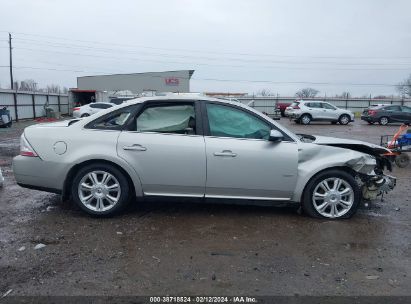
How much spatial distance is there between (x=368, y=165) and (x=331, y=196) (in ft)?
2.17

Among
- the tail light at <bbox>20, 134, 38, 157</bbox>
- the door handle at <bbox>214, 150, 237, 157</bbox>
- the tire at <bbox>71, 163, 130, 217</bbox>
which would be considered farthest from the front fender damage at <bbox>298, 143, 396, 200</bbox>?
the tail light at <bbox>20, 134, 38, 157</bbox>

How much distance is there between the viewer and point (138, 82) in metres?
48.6

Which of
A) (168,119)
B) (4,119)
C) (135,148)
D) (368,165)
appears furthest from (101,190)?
(4,119)

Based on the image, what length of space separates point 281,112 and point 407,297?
3527 cm

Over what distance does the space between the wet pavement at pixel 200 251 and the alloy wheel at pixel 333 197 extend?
0.51 ft

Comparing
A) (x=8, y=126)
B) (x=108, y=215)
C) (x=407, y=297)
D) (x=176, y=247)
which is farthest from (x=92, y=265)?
(x=8, y=126)

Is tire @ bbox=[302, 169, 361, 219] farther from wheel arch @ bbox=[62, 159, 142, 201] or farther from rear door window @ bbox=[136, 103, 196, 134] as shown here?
wheel arch @ bbox=[62, 159, 142, 201]

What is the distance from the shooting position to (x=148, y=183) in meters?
5.02

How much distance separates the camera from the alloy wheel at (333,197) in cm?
517

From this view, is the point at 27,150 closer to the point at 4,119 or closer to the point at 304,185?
the point at 304,185

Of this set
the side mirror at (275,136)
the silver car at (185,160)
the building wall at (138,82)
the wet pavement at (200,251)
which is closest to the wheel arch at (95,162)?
the silver car at (185,160)

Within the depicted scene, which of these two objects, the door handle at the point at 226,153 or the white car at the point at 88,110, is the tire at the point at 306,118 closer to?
the white car at the point at 88,110

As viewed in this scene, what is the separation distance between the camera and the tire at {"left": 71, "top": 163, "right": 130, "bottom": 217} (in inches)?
197

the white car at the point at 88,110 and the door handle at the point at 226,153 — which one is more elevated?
the door handle at the point at 226,153
